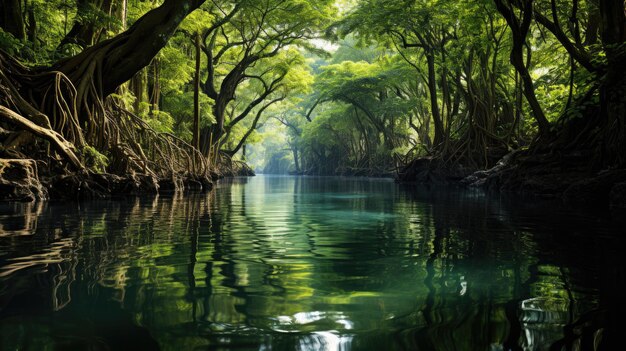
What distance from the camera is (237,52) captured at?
96.9ft

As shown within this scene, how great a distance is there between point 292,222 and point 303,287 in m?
3.95

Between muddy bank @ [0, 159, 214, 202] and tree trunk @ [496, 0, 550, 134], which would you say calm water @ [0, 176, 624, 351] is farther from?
tree trunk @ [496, 0, 550, 134]

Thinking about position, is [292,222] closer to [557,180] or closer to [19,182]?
[19,182]

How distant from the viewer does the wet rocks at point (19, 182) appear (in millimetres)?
8031

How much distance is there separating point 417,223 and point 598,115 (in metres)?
6.34

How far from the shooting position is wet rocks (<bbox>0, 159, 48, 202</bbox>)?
8031 millimetres

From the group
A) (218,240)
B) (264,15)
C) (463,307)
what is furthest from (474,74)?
(463,307)

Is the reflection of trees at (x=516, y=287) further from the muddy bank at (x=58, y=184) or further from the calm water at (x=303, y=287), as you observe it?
the muddy bank at (x=58, y=184)

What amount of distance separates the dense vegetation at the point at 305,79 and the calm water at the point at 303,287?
437 cm

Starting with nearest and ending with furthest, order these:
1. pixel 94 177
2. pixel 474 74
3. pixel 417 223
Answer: pixel 417 223, pixel 94 177, pixel 474 74

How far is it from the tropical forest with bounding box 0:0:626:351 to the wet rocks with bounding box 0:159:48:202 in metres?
0.03

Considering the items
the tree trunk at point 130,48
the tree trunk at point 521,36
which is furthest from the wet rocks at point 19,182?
the tree trunk at point 521,36

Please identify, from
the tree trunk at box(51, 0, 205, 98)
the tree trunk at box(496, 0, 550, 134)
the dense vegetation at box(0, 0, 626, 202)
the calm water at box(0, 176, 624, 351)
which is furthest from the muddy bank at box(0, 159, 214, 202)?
the tree trunk at box(496, 0, 550, 134)

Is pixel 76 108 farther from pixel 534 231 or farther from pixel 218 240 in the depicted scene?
pixel 534 231
